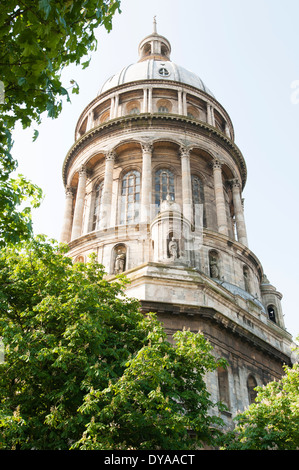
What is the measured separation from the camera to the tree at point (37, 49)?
7031 millimetres

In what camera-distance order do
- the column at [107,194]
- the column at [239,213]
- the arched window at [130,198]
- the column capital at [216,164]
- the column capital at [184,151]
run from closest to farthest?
the column at [107,194], the arched window at [130,198], the column capital at [184,151], the column at [239,213], the column capital at [216,164]

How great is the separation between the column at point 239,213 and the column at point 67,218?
498 inches

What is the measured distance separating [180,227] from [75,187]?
15249mm

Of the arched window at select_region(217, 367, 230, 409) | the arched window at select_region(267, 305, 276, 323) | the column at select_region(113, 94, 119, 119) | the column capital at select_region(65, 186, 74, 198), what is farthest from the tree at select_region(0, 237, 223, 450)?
the column at select_region(113, 94, 119, 119)

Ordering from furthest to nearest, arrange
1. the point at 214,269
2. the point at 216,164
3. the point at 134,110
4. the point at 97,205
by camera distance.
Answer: the point at 134,110 → the point at 216,164 → the point at 97,205 → the point at 214,269

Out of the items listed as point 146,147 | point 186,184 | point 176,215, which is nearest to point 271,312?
point 186,184

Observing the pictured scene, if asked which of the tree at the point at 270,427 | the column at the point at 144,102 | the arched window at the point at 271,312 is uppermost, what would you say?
the column at the point at 144,102

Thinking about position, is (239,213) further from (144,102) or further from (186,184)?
(144,102)

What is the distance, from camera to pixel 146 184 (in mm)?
31750

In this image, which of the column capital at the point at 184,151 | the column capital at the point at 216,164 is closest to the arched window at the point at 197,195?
the column capital at the point at 216,164

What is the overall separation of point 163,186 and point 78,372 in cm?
2232

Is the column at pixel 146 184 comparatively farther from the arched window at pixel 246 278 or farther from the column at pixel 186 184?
the arched window at pixel 246 278

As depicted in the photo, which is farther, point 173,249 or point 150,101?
point 150,101
